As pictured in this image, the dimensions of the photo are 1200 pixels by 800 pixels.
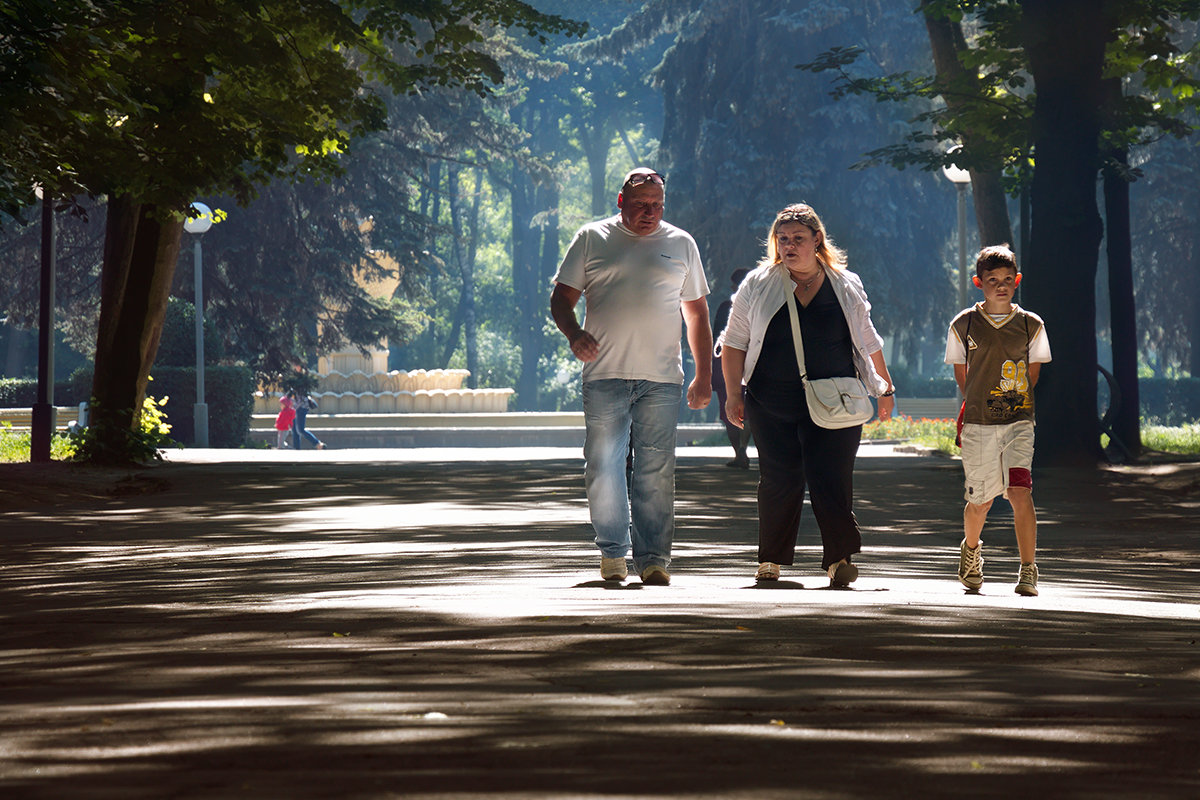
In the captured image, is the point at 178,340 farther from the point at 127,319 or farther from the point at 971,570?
the point at 971,570

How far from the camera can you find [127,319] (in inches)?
777

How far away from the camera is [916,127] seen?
170 ft

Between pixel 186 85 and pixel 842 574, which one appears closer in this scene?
pixel 842 574

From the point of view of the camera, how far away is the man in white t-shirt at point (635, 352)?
26.7 ft

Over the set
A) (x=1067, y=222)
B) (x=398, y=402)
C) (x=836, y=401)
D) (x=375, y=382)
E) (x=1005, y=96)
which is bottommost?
(x=836, y=401)

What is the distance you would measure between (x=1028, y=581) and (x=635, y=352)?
83.3 inches

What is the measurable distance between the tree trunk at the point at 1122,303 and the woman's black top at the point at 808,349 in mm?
14520

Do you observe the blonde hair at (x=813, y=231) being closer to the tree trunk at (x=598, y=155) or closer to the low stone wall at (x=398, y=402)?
the low stone wall at (x=398, y=402)

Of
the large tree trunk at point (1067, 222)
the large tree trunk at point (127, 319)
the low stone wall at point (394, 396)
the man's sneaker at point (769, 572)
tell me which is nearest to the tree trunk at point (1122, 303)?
the large tree trunk at point (1067, 222)

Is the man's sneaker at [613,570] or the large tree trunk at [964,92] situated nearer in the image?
the man's sneaker at [613,570]

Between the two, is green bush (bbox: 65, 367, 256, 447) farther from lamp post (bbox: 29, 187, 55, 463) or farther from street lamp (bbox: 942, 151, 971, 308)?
street lamp (bbox: 942, 151, 971, 308)

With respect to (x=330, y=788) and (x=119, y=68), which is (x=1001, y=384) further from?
(x=119, y=68)

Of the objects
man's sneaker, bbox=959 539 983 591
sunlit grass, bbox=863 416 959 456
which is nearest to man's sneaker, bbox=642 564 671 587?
man's sneaker, bbox=959 539 983 591

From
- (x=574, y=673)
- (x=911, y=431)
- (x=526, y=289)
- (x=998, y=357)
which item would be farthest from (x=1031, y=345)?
(x=526, y=289)
